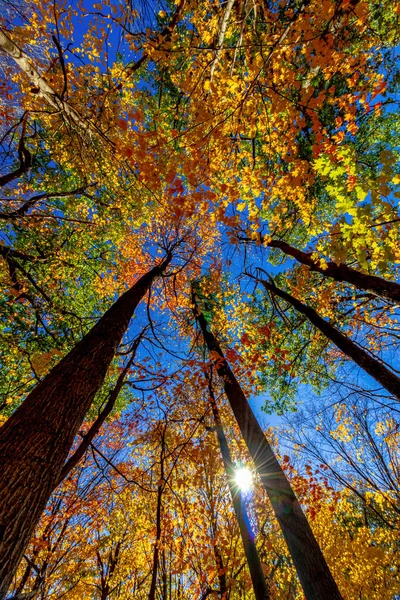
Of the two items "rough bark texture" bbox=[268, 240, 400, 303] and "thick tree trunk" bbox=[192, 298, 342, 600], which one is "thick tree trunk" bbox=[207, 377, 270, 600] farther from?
"rough bark texture" bbox=[268, 240, 400, 303]

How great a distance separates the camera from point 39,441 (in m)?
1.80

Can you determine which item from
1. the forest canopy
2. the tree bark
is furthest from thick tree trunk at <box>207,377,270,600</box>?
the tree bark

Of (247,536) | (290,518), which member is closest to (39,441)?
(290,518)

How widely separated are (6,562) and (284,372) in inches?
317

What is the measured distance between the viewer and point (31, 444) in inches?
69.2

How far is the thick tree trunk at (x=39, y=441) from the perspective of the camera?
54.8 inches

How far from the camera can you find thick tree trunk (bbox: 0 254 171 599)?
1.39 metres

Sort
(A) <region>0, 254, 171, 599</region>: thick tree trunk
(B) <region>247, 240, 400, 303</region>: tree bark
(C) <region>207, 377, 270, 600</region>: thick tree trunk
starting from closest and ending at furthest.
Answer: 1. (A) <region>0, 254, 171, 599</region>: thick tree trunk
2. (C) <region>207, 377, 270, 600</region>: thick tree trunk
3. (B) <region>247, 240, 400, 303</region>: tree bark

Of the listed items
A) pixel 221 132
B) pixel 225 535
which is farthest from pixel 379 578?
pixel 221 132

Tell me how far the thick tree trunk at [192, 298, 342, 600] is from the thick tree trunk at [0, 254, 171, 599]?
393 cm

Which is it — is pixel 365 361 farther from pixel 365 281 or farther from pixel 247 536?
pixel 247 536

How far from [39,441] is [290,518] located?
13.9 ft

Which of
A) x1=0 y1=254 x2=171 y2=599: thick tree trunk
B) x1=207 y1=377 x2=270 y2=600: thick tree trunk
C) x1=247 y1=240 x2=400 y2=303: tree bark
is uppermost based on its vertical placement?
x1=247 y1=240 x2=400 y2=303: tree bark

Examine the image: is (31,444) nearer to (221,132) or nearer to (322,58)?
(221,132)
